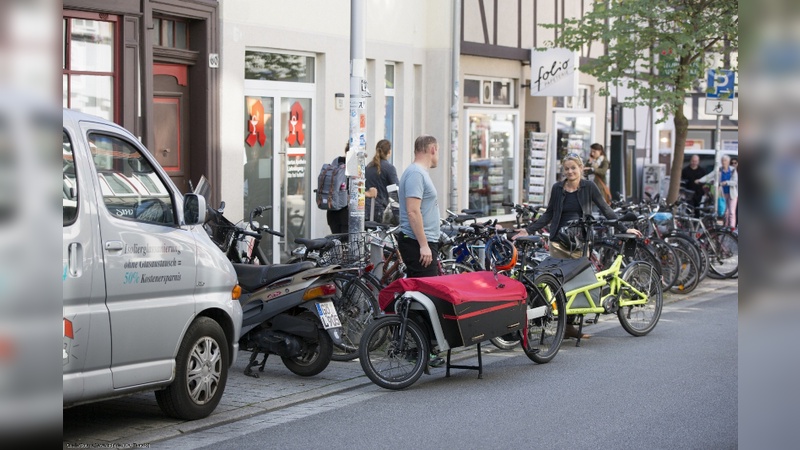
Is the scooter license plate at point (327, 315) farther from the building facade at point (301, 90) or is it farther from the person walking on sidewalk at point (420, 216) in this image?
the building facade at point (301, 90)

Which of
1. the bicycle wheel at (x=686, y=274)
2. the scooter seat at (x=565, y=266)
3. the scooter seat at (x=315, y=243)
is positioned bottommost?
the bicycle wheel at (x=686, y=274)

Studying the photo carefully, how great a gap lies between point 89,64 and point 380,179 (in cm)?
424

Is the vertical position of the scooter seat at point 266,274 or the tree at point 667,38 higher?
the tree at point 667,38

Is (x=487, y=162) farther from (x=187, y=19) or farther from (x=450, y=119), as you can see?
(x=187, y=19)

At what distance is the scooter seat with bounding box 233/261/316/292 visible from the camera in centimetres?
948

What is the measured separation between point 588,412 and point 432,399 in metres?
1.27

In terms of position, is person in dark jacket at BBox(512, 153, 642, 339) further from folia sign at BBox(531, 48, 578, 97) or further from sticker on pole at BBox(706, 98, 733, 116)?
folia sign at BBox(531, 48, 578, 97)

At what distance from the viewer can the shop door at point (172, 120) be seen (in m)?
14.3

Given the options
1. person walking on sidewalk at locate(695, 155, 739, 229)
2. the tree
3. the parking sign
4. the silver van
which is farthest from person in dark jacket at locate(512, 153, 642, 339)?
person walking on sidewalk at locate(695, 155, 739, 229)

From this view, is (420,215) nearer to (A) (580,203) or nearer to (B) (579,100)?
(A) (580,203)

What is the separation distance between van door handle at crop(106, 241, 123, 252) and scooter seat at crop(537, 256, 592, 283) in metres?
5.22

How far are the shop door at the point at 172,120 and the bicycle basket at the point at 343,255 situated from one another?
12.8 feet

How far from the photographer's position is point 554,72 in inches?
893

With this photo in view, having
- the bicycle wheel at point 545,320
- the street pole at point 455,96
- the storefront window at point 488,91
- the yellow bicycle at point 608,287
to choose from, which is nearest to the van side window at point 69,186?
the bicycle wheel at point 545,320
